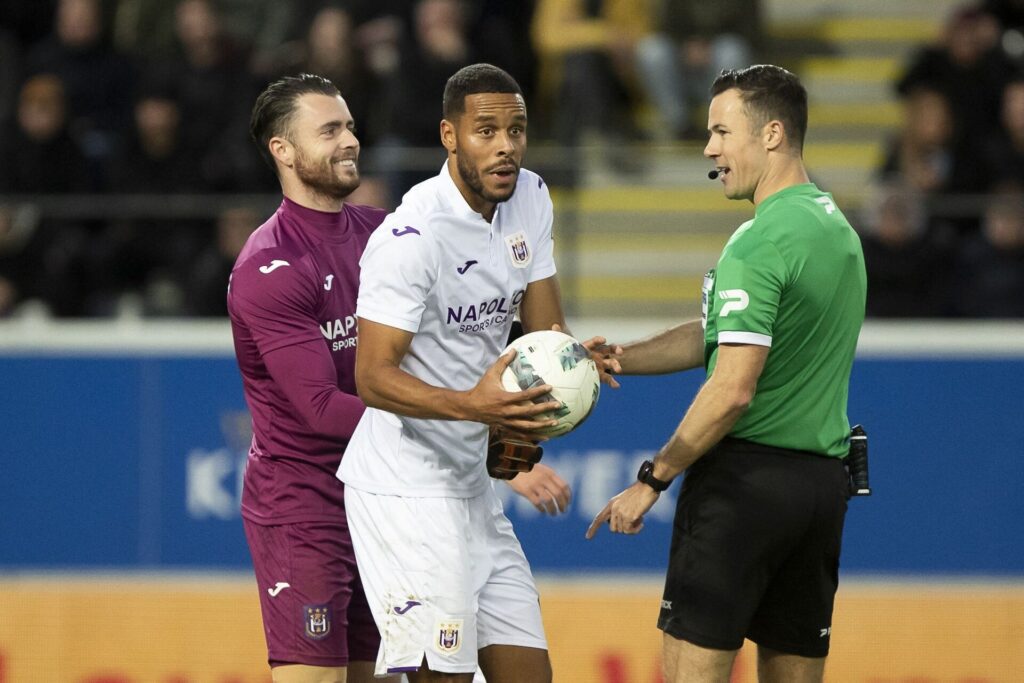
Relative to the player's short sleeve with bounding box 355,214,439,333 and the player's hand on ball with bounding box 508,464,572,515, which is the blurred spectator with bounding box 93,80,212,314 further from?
the player's short sleeve with bounding box 355,214,439,333

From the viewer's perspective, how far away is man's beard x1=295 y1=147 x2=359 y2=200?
211 inches

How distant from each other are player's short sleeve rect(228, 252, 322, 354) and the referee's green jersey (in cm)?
126

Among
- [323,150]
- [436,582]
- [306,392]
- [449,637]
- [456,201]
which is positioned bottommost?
[449,637]

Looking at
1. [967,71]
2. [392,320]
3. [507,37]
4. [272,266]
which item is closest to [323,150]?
[272,266]

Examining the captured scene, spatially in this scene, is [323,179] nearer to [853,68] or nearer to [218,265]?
[218,265]

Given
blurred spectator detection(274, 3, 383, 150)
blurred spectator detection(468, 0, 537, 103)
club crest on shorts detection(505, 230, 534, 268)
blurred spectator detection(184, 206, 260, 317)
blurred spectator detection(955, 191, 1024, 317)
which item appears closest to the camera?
club crest on shorts detection(505, 230, 534, 268)

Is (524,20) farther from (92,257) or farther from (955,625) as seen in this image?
(955,625)

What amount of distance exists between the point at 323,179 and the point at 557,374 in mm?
1221

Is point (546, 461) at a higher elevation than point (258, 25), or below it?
below

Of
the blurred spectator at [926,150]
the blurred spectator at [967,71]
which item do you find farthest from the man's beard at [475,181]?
the blurred spectator at [967,71]

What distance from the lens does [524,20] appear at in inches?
454

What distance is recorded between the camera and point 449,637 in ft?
15.5

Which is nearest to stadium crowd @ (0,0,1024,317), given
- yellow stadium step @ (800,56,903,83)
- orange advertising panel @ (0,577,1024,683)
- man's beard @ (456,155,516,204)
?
yellow stadium step @ (800,56,903,83)

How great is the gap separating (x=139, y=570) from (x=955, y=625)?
5033mm
